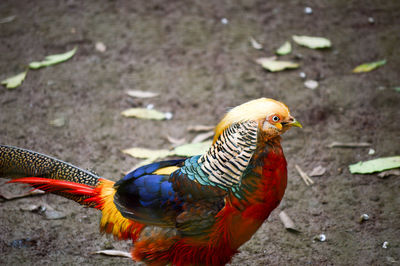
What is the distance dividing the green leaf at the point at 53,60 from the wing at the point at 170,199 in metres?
2.88

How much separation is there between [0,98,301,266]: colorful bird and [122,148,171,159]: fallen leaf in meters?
1.12

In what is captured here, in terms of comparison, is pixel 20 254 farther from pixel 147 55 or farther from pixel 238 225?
pixel 147 55

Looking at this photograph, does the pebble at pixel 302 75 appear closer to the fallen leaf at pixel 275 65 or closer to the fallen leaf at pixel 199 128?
the fallen leaf at pixel 275 65

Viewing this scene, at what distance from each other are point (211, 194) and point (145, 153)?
164 cm

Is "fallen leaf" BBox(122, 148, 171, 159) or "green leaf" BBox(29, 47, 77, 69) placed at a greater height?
"green leaf" BBox(29, 47, 77, 69)

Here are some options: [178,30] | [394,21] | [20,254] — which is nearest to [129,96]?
[178,30]

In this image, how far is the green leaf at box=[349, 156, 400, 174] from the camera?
3527 millimetres

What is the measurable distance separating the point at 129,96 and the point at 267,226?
2200 mm

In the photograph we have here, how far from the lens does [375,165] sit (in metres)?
3.58

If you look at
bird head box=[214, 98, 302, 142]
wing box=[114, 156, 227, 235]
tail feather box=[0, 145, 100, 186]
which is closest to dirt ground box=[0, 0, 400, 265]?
tail feather box=[0, 145, 100, 186]

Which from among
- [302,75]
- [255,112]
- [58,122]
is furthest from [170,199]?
[302,75]

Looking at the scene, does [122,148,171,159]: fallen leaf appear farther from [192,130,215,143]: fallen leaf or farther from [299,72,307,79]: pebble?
[299,72,307,79]: pebble

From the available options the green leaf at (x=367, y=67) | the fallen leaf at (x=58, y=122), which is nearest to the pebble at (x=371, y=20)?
the green leaf at (x=367, y=67)

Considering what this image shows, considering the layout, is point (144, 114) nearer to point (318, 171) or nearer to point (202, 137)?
point (202, 137)
